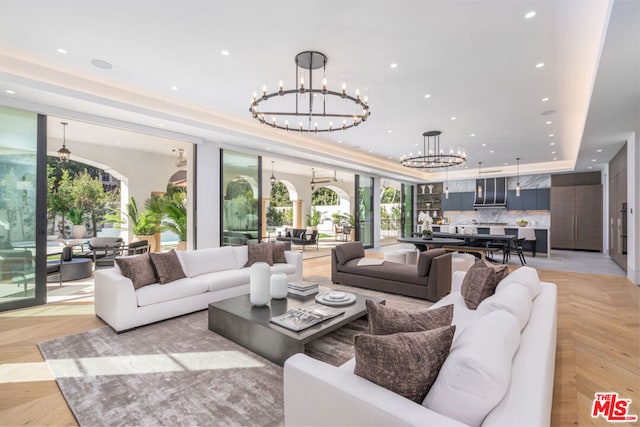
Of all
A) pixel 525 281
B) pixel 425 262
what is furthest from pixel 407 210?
pixel 525 281

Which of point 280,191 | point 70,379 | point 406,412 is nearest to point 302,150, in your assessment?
point 70,379

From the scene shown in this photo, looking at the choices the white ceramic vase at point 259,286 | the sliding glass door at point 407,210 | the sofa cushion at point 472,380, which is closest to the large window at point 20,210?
the white ceramic vase at point 259,286

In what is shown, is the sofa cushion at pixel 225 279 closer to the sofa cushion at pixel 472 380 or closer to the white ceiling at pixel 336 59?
the white ceiling at pixel 336 59

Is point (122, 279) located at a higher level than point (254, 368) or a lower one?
higher

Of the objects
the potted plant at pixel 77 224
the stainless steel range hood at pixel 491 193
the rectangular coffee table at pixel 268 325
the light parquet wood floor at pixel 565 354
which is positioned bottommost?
the light parquet wood floor at pixel 565 354

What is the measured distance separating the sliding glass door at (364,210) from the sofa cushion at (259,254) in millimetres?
5921

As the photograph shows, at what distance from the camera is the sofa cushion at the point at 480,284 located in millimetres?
2623

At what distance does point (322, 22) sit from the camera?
110 inches

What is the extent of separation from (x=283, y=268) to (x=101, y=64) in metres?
3.51

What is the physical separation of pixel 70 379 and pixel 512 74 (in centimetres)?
545

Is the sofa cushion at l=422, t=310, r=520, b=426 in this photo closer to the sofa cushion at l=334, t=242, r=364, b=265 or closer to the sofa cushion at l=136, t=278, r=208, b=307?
the sofa cushion at l=136, t=278, r=208, b=307

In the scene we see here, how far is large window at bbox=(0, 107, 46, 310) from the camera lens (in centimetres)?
396

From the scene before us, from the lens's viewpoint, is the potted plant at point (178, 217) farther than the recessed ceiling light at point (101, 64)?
Yes

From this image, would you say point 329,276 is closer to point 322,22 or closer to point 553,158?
point 322,22
